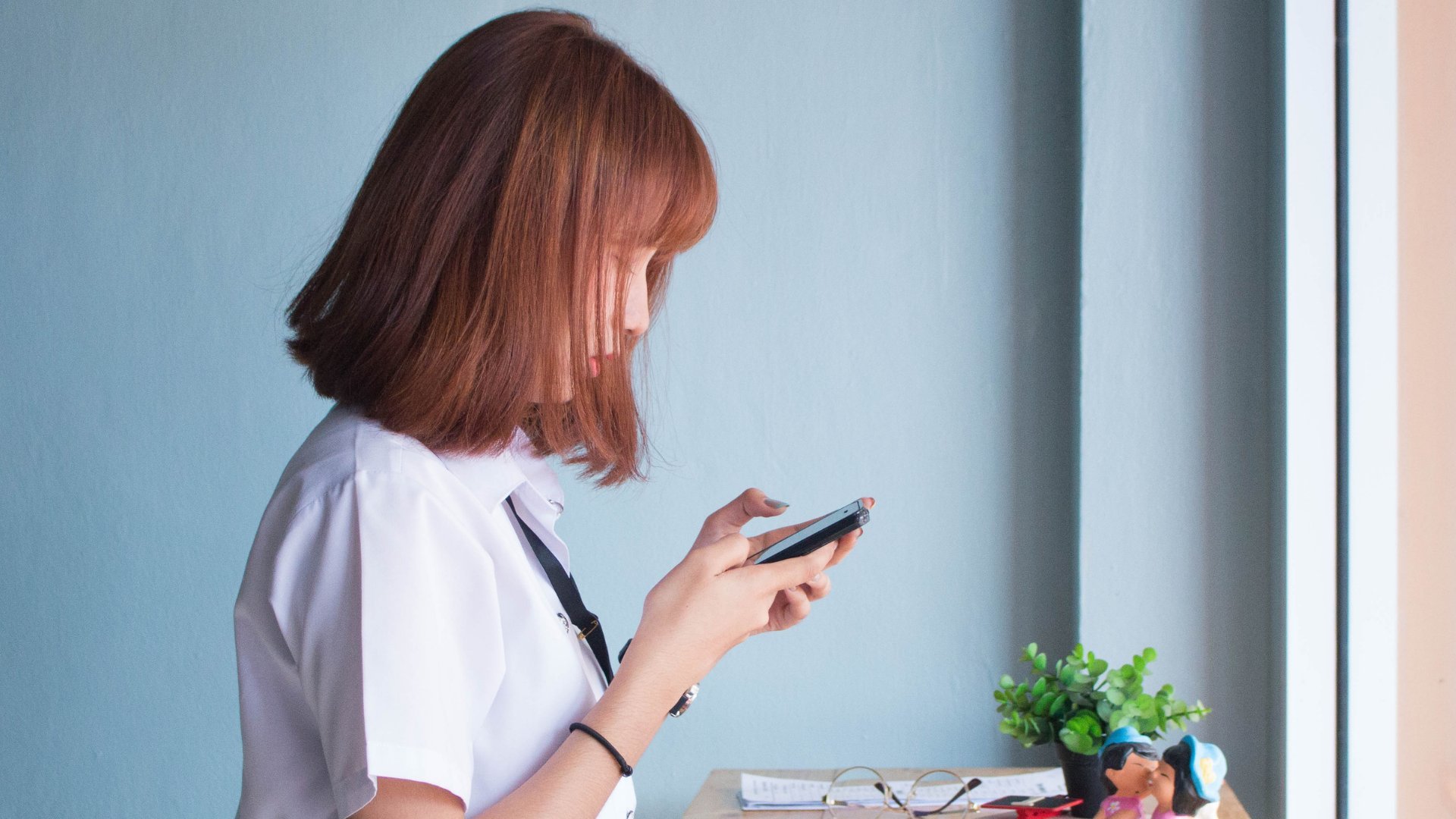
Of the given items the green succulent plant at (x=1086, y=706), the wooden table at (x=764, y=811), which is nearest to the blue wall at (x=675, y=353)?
the wooden table at (x=764, y=811)

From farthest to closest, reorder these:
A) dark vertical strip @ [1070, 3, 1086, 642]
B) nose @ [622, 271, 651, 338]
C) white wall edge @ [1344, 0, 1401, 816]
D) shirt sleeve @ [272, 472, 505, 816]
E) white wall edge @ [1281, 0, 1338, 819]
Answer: dark vertical strip @ [1070, 3, 1086, 642], white wall edge @ [1281, 0, 1338, 819], white wall edge @ [1344, 0, 1401, 816], nose @ [622, 271, 651, 338], shirt sleeve @ [272, 472, 505, 816]

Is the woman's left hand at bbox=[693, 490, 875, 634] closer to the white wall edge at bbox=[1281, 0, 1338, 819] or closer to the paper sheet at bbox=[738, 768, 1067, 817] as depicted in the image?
the paper sheet at bbox=[738, 768, 1067, 817]

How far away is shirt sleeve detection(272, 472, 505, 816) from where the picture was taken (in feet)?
2.21

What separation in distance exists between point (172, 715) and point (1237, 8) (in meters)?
2.11

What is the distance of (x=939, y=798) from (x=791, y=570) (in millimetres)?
708

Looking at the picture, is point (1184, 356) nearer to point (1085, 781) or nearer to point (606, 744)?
point (1085, 781)

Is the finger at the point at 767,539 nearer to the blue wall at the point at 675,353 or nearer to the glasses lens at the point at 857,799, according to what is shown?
the glasses lens at the point at 857,799

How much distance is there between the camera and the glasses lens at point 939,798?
1.38 m

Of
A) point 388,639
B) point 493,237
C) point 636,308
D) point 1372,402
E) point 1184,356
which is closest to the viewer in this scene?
point 388,639

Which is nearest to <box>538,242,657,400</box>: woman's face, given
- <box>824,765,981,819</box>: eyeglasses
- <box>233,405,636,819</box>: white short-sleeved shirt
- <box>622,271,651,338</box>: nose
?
<box>622,271,651,338</box>: nose

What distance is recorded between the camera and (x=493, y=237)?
782 mm

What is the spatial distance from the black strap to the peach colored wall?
2.82ft

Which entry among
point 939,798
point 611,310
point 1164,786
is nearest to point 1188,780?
point 1164,786


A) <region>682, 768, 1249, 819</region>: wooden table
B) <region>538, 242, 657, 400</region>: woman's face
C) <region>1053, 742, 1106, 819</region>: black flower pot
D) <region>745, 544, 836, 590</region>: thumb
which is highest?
<region>538, 242, 657, 400</region>: woman's face
